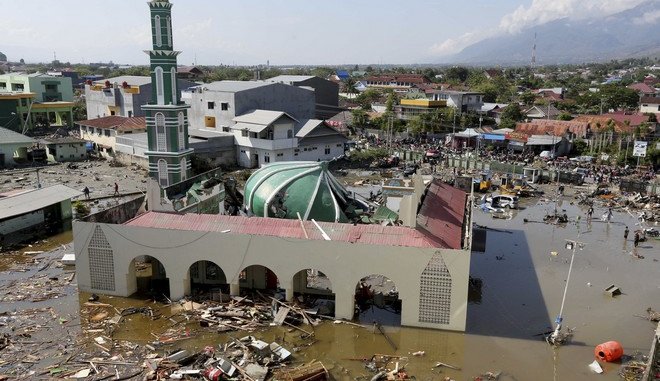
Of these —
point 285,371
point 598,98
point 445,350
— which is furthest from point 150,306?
point 598,98

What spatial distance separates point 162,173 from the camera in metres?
28.2

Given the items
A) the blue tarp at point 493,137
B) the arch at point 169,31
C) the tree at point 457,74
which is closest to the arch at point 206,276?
the arch at point 169,31

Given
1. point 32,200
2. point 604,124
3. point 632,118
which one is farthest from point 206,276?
point 632,118

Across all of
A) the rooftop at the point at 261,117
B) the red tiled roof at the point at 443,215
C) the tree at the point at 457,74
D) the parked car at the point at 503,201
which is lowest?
the parked car at the point at 503,201

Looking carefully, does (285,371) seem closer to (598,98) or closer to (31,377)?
(31,377)

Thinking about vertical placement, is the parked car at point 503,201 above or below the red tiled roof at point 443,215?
below

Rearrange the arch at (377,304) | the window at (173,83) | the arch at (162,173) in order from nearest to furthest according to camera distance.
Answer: the arch at (377,304), the window at (173,83), the arch at (162,173)

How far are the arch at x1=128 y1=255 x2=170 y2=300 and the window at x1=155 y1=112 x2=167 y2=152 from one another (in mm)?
7215

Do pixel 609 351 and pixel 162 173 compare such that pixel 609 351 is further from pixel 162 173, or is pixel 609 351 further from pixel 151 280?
pixel 162 173

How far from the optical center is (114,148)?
47.0 meters

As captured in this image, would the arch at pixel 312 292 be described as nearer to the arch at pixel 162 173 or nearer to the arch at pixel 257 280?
the arch at pixel 257 280

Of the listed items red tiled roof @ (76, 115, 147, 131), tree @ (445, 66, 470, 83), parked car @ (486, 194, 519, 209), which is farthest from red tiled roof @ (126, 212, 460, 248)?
tree @ (445, 66, 470, 83)

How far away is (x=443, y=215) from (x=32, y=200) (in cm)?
2065

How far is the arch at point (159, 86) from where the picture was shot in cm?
2664
